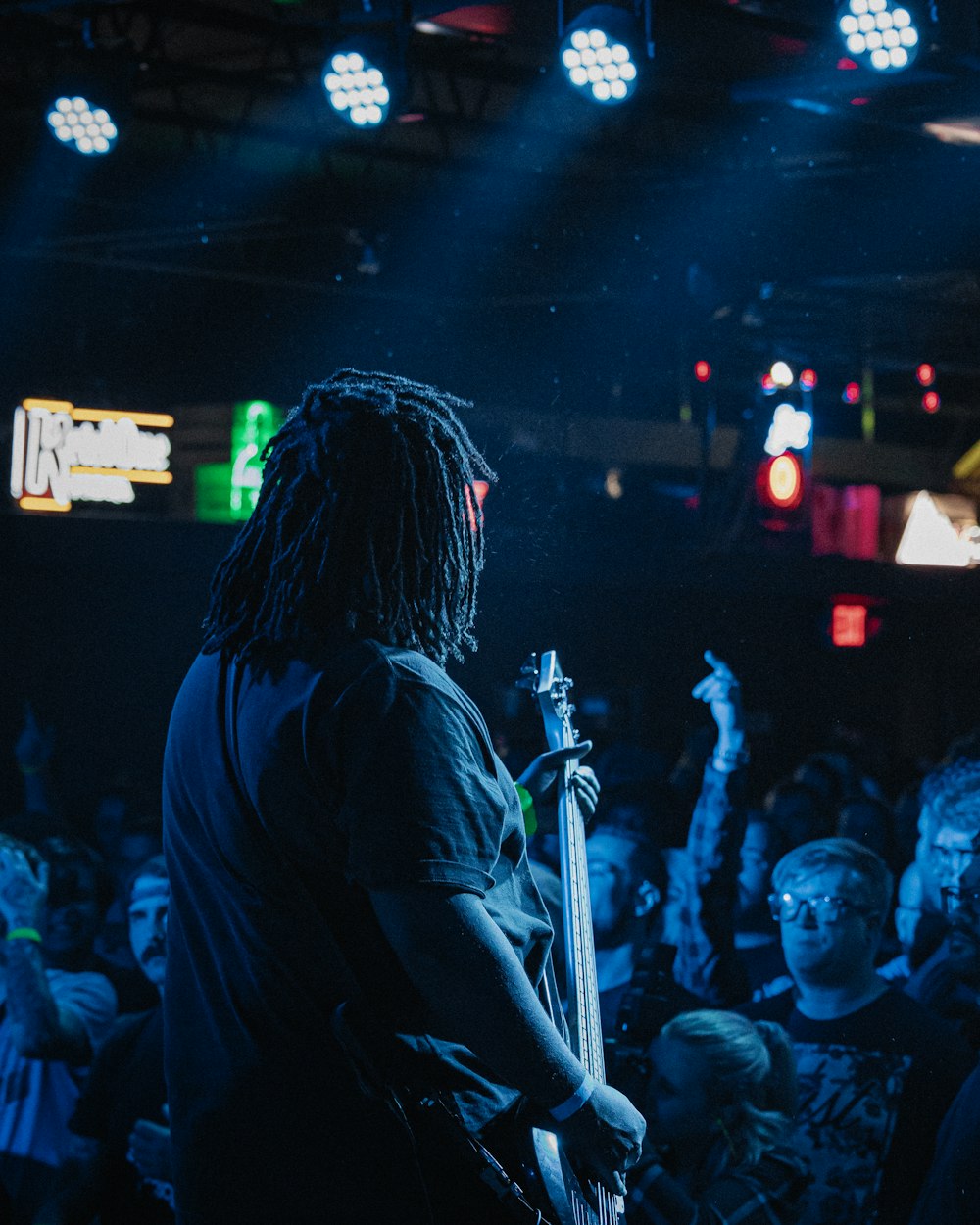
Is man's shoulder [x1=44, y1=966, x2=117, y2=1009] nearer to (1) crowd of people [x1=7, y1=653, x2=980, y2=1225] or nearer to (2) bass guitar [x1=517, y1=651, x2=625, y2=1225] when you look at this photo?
(1) crowd of people [x1=7, y1=653, x2=980, y2=1225]

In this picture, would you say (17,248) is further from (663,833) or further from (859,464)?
(859,464)

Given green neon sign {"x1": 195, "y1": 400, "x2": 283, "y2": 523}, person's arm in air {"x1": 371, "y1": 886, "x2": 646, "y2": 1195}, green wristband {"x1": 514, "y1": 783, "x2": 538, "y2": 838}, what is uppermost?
green neon sign {"x1": 195, "y1": 400, "x2": 283, "y2": 523}

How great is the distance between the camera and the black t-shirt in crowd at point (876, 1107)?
2.80 m

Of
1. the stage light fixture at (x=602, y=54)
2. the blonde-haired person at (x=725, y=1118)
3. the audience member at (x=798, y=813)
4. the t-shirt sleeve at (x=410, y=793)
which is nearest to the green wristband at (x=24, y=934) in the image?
the blonde-haired person at (x=725, y=1118)

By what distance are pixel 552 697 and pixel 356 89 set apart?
3.83m

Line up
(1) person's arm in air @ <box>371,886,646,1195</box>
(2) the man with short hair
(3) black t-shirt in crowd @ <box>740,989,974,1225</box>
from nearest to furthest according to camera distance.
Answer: (1) person's arm in air @ <box>371,886,646,1195</box> → (2) the man with short hair → (3) black t-shirt in crowd @ <box>740,989,974,1225</box>

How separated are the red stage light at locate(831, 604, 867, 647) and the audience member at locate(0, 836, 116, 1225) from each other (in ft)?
28.4

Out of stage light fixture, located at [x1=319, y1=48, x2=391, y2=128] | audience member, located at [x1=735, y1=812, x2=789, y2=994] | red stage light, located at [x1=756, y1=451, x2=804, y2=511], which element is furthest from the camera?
red stage light, located at [x1=756, y1=451, x2=804, y2=511]

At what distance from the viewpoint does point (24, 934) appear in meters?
3.43

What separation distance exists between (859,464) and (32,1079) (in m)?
12.0

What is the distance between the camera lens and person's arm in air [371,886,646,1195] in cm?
132

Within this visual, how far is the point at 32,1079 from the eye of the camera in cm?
352

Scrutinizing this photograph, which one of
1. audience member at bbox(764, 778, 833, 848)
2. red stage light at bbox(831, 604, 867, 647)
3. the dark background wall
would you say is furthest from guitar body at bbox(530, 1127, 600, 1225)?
red stage light at bbox(831, 604, 867, 647)

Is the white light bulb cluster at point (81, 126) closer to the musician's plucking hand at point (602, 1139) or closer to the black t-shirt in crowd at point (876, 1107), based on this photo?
the black t-shirt in crowd at point (876, 1107)
